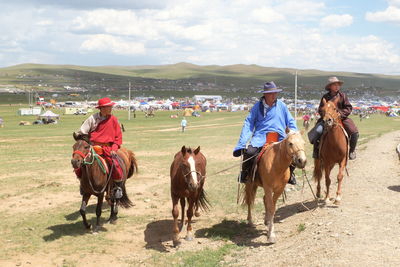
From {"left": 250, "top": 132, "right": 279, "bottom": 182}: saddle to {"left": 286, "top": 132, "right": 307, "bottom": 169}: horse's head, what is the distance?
3.16ft

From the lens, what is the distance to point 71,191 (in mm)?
14836

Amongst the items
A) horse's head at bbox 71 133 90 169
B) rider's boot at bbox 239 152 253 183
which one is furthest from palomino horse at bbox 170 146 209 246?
horse's head at bbox 71 133 90 169

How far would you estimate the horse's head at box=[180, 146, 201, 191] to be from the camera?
821cm

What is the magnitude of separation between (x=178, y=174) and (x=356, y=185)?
621cm

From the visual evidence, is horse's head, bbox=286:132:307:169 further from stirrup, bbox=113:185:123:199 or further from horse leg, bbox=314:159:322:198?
stirrup, bbox=113:185:123:199

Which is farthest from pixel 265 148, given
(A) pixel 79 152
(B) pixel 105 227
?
(B) pixel 105 227

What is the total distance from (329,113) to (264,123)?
7.22ft

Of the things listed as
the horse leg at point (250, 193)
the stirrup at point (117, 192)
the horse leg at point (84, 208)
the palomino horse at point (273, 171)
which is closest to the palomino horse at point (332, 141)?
the horse leg at point (250, 193)

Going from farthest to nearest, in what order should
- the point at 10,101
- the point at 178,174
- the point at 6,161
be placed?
the point at 10,101 < the point at 6,161 < the point at 178,174

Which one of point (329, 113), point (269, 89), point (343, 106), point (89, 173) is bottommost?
point (89, 173)

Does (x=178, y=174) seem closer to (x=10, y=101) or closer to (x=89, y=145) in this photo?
(x=89, y=145)

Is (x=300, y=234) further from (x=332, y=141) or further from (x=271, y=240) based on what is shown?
(x=332, y=141)

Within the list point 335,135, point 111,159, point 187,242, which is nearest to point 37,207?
point 111,159

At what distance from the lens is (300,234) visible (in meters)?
8.20
